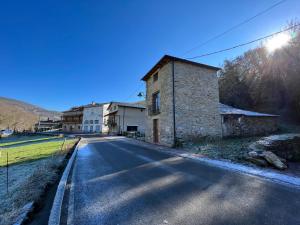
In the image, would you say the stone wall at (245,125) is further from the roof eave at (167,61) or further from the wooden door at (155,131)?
the wooden door at (155,131)

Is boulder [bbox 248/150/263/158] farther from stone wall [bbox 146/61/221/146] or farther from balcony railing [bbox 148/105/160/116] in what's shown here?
balcony railing [bbox 148/105/160/116]

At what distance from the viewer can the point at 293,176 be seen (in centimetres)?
513

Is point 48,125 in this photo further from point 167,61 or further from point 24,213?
point 24,213

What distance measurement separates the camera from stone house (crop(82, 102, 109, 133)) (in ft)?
140

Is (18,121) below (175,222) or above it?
above

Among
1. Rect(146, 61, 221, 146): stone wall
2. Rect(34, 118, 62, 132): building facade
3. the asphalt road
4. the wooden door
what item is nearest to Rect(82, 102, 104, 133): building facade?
A: Rect(34, 118, 62, 132): building facade

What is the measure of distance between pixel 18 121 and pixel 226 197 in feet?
249

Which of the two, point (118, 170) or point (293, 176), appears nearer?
point (293, 176)

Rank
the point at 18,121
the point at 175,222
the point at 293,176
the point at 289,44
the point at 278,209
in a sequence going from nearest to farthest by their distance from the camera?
the point at 175,222, the point at 278,209, the point at 293,176, the point at 289,44, the point at 18,121

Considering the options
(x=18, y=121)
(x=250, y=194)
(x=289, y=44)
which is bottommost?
(x=250, y=194)

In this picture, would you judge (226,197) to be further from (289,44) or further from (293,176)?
(289,44)

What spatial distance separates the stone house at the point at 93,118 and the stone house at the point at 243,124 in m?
33.0

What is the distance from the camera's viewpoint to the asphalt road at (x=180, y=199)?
283 cm

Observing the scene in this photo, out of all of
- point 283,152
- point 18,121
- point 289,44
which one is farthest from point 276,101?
point 18,121
